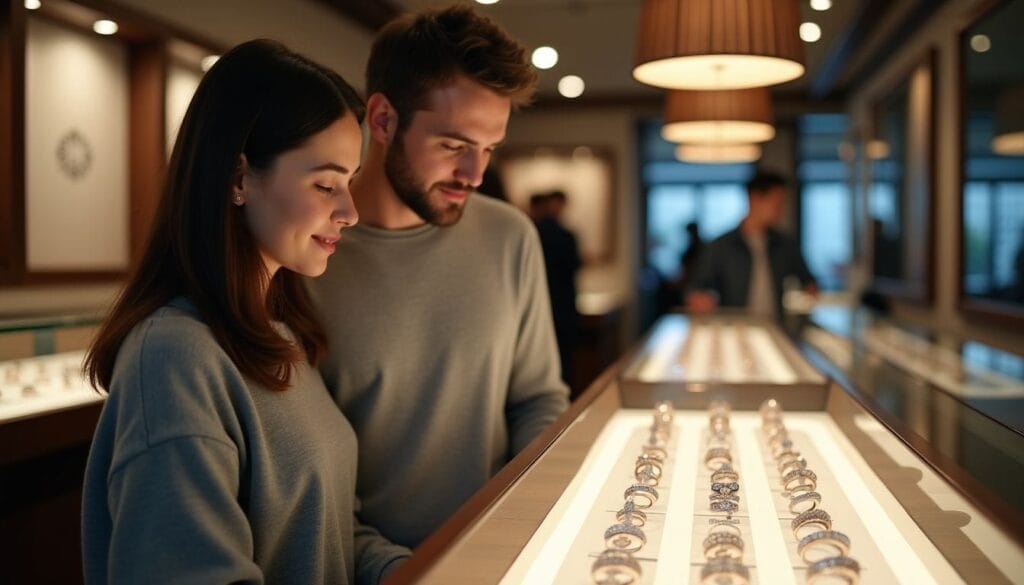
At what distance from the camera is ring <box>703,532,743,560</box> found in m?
1.16

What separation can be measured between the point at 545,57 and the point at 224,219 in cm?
791

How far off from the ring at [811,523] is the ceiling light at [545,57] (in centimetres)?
773

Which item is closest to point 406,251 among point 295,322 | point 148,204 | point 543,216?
point 295,322

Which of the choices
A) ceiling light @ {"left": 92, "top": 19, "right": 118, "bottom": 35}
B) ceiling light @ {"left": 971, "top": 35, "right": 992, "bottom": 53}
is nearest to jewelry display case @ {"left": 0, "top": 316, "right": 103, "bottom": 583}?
ceiling light @ {"left": 92, "top": 19, "right": 118, "bottom": 35}

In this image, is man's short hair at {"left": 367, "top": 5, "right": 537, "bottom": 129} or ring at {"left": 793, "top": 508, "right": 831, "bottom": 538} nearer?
ring at {"left": 793, "top": 508, "right": 831, "bottom": 538}

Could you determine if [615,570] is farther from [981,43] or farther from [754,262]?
[754,262]

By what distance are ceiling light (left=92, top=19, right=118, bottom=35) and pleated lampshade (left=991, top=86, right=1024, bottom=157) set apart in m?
4.02

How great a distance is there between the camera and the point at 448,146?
196 centimetres

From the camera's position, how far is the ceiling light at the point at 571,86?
10359 mm

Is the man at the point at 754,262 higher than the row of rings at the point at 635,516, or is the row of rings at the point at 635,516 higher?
the man at the point at 754,262

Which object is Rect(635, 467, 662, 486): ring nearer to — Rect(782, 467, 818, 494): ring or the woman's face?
Rect(782, 467, 818, 494): ring

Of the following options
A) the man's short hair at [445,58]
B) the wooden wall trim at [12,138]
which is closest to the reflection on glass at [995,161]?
the man's short hair at [445,58]

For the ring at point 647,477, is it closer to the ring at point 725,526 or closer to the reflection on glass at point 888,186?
the ring at point 725,526

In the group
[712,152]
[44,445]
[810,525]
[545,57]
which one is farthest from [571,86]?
[810,525]
